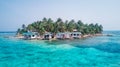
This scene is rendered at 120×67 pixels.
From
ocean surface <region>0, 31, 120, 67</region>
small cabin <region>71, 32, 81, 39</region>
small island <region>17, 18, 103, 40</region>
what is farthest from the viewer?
small cabin <region>71, 32, 81, 39</region>

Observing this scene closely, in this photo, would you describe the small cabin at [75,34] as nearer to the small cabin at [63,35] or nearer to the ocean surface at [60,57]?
the small cabin at [63,35]

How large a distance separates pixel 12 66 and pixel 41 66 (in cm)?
288

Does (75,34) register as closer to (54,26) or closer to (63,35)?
(63,35)

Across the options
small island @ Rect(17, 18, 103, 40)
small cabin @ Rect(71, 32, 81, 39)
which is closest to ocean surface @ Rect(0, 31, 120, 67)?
small island @ Rect(17, 18, 103, 40)

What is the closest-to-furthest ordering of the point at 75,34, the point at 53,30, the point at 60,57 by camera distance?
the point at 60,57
the point at 53,30
the point at 75,34

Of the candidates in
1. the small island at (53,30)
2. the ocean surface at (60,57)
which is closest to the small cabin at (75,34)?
the small island at (53,30)

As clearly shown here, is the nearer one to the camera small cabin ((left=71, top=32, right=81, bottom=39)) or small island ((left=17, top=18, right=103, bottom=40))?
small island ((left=17, top=18, right=103, bottom=40))

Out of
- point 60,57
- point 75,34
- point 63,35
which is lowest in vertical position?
point 60,57

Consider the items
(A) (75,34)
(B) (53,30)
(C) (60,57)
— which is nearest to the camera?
(C) (60,57)

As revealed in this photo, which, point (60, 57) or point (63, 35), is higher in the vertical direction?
point (63, 35)

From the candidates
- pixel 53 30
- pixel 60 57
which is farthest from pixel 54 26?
pixel 60 57

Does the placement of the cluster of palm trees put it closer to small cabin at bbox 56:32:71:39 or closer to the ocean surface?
small cabin at bbox 56:32:71:39

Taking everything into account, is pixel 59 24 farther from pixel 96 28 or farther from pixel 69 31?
pixel 96 28

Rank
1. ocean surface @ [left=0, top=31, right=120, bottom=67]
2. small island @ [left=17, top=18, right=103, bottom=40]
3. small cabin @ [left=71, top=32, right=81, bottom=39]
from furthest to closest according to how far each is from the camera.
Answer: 1. small cabin @ [left=71, top=32, right=81, bottom=39]
2. small island @ [left=17, top=18, right=103, bottom=40]
3. ocean surface @ [left=0, top=31, right=120, bottom=67]
